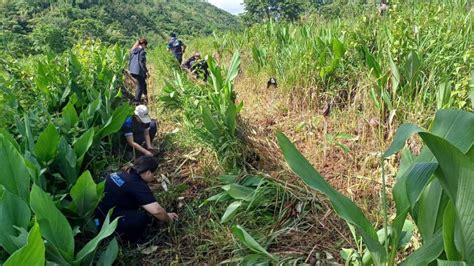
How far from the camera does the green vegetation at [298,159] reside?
1.41 metres

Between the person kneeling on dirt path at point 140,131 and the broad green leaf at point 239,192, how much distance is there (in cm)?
172

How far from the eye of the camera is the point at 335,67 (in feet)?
12.2

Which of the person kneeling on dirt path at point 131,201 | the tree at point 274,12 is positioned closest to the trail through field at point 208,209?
the person kneeling on dirt path at point 131,201

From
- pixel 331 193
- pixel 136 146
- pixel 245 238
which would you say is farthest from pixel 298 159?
pixel 136 146

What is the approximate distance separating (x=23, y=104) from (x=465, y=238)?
180 inches

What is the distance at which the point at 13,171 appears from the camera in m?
2.29

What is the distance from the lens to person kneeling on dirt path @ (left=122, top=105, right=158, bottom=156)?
426cm

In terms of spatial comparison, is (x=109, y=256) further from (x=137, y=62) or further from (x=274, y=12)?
(x=274, y=12)

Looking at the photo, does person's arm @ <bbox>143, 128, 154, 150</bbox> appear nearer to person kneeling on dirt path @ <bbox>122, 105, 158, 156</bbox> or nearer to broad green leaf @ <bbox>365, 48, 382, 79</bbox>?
person kneeling on dirt path @ <bbox>122, 105, 158, 156</bbox>

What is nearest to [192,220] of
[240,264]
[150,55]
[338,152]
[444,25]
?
[240,264]

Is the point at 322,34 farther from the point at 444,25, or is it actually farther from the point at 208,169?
the point at 208,169

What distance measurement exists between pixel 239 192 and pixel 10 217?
4.35 feet

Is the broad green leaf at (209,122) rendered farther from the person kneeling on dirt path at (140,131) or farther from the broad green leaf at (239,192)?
the person kneeling on dirt path at (140,131)

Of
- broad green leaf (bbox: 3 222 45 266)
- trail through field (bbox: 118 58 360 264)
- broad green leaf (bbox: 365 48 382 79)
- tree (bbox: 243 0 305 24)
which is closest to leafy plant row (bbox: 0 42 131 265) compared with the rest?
broad green leaf (bbox: 3 222 45 266)
